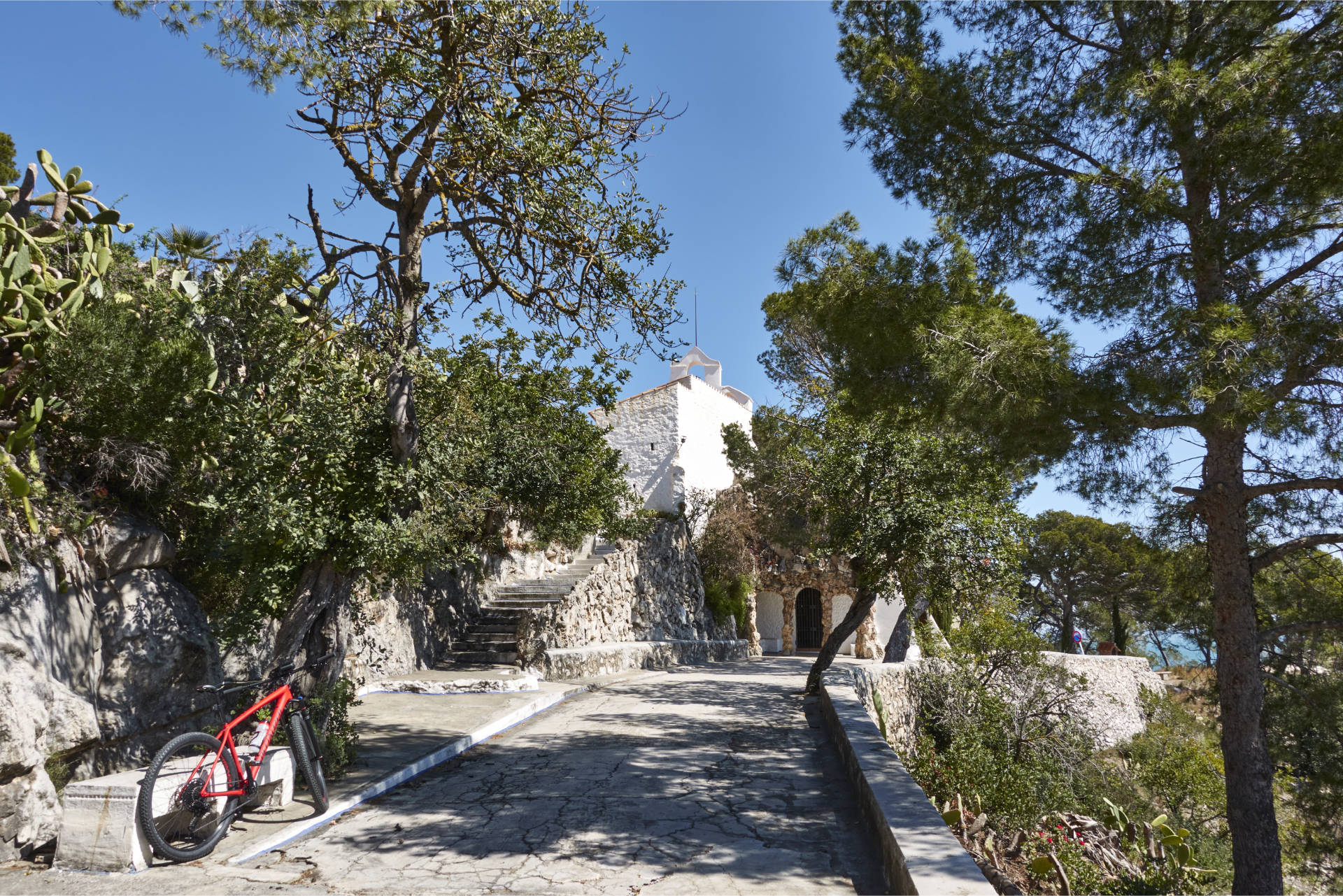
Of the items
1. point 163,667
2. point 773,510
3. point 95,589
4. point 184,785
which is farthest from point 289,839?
point 773,510

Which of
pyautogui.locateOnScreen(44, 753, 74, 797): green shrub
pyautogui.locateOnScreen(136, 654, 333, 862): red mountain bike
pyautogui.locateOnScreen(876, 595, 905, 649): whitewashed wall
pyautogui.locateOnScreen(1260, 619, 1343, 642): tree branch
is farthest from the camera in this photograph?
pyautogui.locateOnScreen(876, 595, 905, 649): whitewashed wall

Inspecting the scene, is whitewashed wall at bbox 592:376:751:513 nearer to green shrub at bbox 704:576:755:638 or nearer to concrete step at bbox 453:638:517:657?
green shrub at bbox 704:576:755:638

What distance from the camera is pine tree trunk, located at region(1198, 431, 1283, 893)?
6645 mm

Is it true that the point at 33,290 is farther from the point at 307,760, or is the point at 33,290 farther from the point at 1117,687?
the point at 1117,687

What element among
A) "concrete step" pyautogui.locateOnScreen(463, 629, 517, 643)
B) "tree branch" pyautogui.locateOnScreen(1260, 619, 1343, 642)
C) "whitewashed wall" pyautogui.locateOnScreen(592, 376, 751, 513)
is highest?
"whitewashed wall" pyautogui.locateOnScreen(592, 376, 751, 513)

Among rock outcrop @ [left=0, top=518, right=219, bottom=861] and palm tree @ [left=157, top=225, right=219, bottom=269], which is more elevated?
palm tree @ [left=157, top=225, right=219, bottom=269]

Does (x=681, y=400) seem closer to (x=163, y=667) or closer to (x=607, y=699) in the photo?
(x=607, y=699)

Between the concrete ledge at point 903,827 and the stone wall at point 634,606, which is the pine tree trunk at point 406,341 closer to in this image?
the concrete ledge at point 903,827

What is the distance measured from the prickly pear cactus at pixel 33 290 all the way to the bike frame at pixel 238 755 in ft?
5.64

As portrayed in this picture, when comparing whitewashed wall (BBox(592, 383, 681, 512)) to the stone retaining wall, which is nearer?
the stone retaining wall

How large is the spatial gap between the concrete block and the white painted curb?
1.61 feet

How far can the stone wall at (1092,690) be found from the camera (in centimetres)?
1148

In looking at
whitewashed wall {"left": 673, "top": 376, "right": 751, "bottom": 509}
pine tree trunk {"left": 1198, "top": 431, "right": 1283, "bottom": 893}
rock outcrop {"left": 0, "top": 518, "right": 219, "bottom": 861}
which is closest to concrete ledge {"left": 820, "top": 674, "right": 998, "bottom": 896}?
pine tree trunk {"left": 1198, "top": 431, "right": 1283, "bottom": 893}

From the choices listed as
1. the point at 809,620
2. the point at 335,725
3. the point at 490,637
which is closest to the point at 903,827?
the point at 335,725
